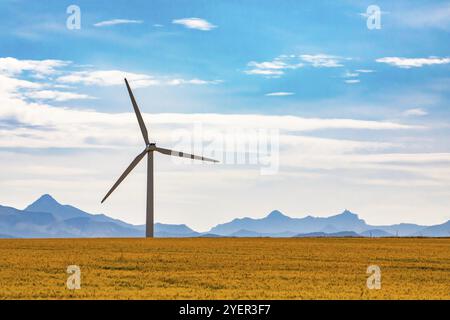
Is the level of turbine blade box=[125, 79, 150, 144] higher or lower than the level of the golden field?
higher

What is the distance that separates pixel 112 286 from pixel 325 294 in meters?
13.4

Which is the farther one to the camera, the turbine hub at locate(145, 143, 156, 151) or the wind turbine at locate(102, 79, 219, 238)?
the turbine hub at locate(145, 143, 156, 151)

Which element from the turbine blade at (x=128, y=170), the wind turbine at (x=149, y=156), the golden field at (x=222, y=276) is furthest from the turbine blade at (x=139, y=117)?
the golden field at (x=222, y=276)

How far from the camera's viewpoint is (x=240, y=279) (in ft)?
162

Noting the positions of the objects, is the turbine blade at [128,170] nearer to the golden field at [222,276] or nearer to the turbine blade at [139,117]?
the turbine blade at [139,117]

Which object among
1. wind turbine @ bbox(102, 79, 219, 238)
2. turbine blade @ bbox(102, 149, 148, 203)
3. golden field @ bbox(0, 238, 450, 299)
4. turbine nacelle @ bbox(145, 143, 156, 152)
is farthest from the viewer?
turbine nacelle @ bbox(145, 143, 156, 152)

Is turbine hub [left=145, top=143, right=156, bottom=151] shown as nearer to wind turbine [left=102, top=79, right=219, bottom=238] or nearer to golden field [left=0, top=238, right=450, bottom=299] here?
wind turbine [left=102, top=79, right=219, bottom=238]

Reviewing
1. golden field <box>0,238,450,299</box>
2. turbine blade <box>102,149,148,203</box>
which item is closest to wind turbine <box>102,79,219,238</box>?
turbine blade <box>102,149,148,203</box>

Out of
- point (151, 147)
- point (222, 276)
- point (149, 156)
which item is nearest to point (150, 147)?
point (151, 147)

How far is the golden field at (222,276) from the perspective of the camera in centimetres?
4047

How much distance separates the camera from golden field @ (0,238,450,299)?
40.5 m

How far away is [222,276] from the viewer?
169 ft

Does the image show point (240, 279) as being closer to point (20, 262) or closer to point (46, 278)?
point (46, 278)
